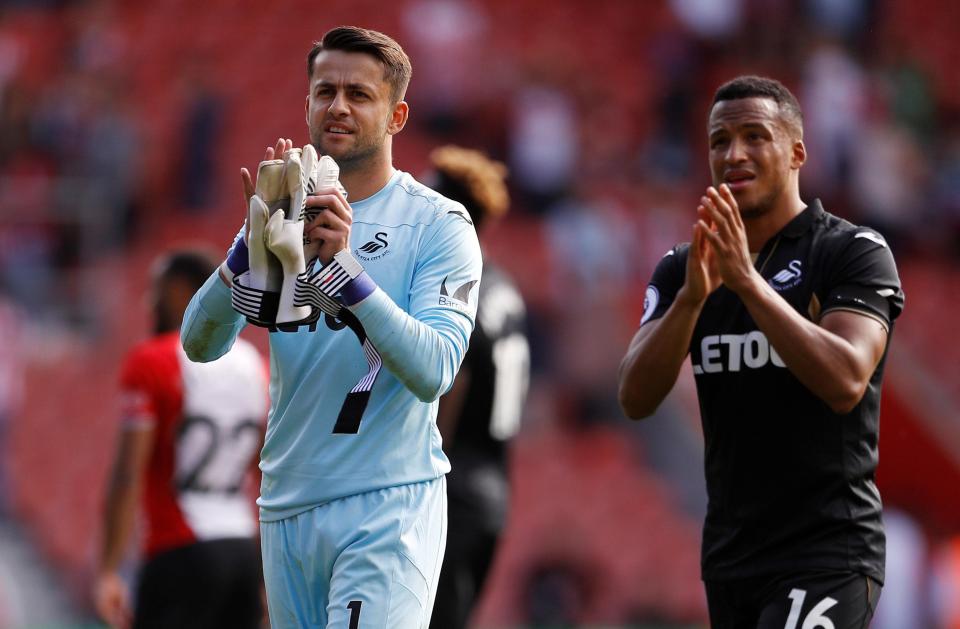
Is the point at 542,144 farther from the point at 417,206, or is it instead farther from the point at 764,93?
the point at 417,206

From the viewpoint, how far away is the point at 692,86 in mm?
17031

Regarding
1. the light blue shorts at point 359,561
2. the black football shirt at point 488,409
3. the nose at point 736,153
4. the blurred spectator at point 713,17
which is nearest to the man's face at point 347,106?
the light blue shorts at point 359,561

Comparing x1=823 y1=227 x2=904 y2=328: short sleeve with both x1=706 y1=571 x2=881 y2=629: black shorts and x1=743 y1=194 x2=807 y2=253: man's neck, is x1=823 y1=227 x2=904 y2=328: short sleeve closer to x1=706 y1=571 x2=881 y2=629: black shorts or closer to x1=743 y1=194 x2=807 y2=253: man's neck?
x1=743 y1=194 x2=807 y2=253: man's neck

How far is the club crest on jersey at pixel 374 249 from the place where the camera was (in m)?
→ 3.86

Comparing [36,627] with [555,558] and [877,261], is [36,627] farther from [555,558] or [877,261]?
[877,261]

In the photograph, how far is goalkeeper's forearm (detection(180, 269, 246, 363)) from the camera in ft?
12.6

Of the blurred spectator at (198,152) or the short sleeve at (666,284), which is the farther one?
the blurred spectator at (198,152)

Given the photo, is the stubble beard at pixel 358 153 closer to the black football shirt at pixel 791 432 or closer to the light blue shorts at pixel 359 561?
the light blue shorts at pixel 359 561

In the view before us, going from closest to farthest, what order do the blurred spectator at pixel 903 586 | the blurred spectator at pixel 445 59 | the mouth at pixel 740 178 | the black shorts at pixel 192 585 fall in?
1. the mouth at pixel 740 178
2. the black shorts at pixel 192 585
3. the blurred spectator at pixel 903 586
4. the blurred spectator at pixel 445 59

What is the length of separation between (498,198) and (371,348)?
2456 millimetres

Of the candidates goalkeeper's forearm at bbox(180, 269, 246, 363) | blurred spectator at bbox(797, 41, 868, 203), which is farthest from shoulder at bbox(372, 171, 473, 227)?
blurred spectator at bbox(797, 41, 868, 203)

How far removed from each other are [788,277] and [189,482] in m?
2.79

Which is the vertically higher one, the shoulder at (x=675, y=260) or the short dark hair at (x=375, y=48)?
the short dark hair at (x=375, y=48)

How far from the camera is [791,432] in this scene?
4090 millimetres
